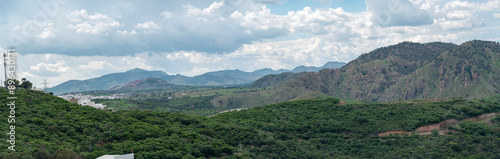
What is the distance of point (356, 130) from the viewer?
94.0 m

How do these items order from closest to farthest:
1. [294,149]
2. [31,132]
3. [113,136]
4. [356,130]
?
1. [31,132]
2. [113,136]
3. [294,149]
4. [356,130]

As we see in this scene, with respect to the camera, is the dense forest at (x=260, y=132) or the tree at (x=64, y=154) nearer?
the tree at (x=64, y=154)

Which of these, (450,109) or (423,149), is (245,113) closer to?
(423,149)

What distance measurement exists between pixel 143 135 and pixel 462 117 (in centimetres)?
8017

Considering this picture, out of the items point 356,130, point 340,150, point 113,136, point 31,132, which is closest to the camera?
point 31,132

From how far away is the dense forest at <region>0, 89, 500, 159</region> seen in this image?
53.2 m

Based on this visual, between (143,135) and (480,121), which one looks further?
(480,121)

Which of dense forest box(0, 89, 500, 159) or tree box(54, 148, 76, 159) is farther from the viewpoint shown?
dense forest box(0, 89, 500, 159)

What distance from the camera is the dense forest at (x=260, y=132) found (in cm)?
5316

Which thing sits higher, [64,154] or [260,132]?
→ [64,154]

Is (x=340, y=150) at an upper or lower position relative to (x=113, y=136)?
lower

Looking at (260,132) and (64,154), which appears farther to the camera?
(260,132)

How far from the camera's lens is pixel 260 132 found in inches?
3216

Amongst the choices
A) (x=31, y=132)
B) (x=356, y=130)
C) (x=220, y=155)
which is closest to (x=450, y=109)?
(x=356, y=130)
